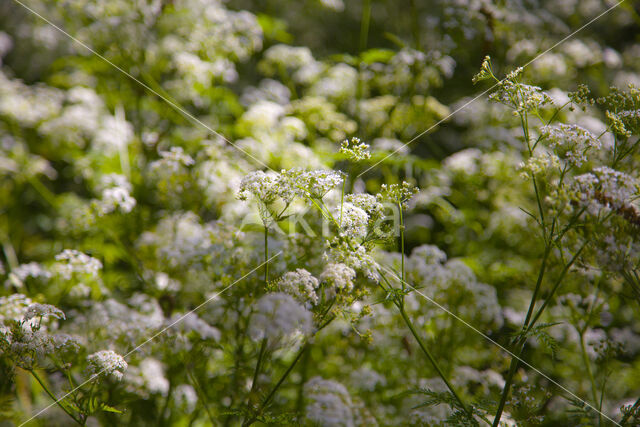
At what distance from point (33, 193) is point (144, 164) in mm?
1478

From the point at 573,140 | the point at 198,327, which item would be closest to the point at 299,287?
the point at 198,327

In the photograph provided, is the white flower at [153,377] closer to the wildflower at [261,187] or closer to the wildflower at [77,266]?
the wildflower at [77,266]

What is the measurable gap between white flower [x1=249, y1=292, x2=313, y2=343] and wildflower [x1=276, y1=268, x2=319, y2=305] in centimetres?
2

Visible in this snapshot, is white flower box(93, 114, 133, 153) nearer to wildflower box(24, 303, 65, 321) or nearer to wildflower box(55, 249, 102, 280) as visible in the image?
wildflower box(55, 249, 102, 280)

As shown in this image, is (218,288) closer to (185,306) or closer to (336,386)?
(185,306)

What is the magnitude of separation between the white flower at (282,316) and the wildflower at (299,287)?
0.02 metres

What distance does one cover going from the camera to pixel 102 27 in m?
2.95

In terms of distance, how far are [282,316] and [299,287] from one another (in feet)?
0.38

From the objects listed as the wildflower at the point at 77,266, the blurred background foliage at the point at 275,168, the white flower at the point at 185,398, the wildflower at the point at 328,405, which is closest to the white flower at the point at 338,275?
the blurred background foliage at the point at 275,168

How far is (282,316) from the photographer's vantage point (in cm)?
127

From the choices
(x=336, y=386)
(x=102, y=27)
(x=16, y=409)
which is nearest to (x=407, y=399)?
(x=336, y=386)

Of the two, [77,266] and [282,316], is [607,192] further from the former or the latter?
[77,266]

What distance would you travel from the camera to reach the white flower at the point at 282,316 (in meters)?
1.28

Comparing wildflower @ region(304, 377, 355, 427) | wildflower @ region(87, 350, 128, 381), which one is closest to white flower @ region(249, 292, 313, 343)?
wildflower @ region(87, 350, 128, 381)
